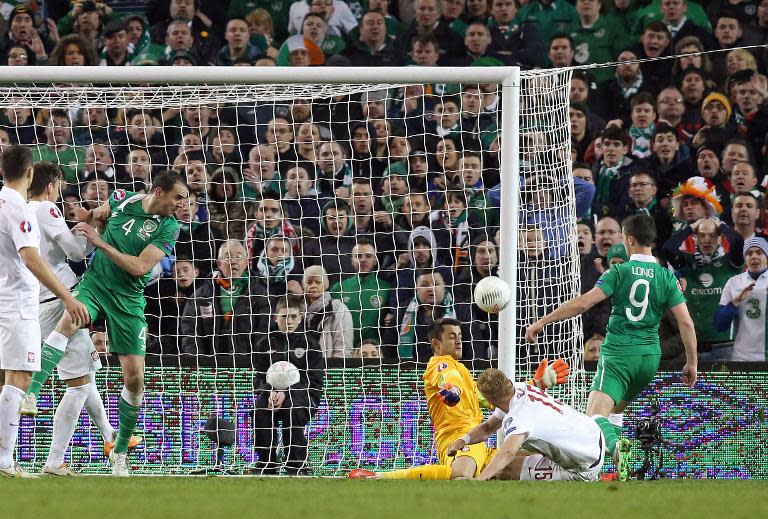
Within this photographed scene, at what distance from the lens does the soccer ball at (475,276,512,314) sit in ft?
26.7

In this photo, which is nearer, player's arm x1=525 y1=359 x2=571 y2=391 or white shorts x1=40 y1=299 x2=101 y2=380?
player's arm x1=525 y1=359 x2=571 y2=391

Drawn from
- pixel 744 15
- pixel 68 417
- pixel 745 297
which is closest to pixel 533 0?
pixel 744 15

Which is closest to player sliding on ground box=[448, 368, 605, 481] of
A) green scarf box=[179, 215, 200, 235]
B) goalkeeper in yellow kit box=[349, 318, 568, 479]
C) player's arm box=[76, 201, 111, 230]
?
goalkeeper in yellow kit box=[349, 318, 568, 479]

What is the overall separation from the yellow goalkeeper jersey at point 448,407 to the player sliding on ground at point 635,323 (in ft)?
2.86

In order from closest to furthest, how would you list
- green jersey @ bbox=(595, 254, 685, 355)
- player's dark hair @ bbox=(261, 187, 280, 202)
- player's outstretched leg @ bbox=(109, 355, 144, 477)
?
A: green jersey @ bbox=(595, 254, 685, 355), player's outstretched leg @ bbox=(109, 355, 144, 477), player's dark hair @ bbox=(261, 187, 280, 202)

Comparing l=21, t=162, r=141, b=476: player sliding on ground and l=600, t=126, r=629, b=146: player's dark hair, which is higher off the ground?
l=600, t=126, r=629, b=146: player's dark hair

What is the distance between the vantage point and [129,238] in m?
8.35

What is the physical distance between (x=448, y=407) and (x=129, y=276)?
242cm

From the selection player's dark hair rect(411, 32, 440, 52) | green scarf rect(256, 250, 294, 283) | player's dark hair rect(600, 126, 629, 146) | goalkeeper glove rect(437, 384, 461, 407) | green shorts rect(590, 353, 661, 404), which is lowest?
goalkeeper glove rect(437, 384, 461, 407)

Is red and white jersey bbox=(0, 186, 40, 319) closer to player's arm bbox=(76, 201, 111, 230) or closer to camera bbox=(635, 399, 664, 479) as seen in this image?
player's arm bbox=(76, 201, 111, 230)

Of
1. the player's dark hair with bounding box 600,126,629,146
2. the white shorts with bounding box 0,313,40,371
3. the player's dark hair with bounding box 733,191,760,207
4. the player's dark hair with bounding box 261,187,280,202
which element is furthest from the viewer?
the player's dark hair with bounding box 600,126,629,146

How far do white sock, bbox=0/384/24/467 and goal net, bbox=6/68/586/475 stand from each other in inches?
94.2

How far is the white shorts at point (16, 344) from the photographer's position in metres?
7.13

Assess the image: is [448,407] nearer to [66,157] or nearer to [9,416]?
[9,416]
